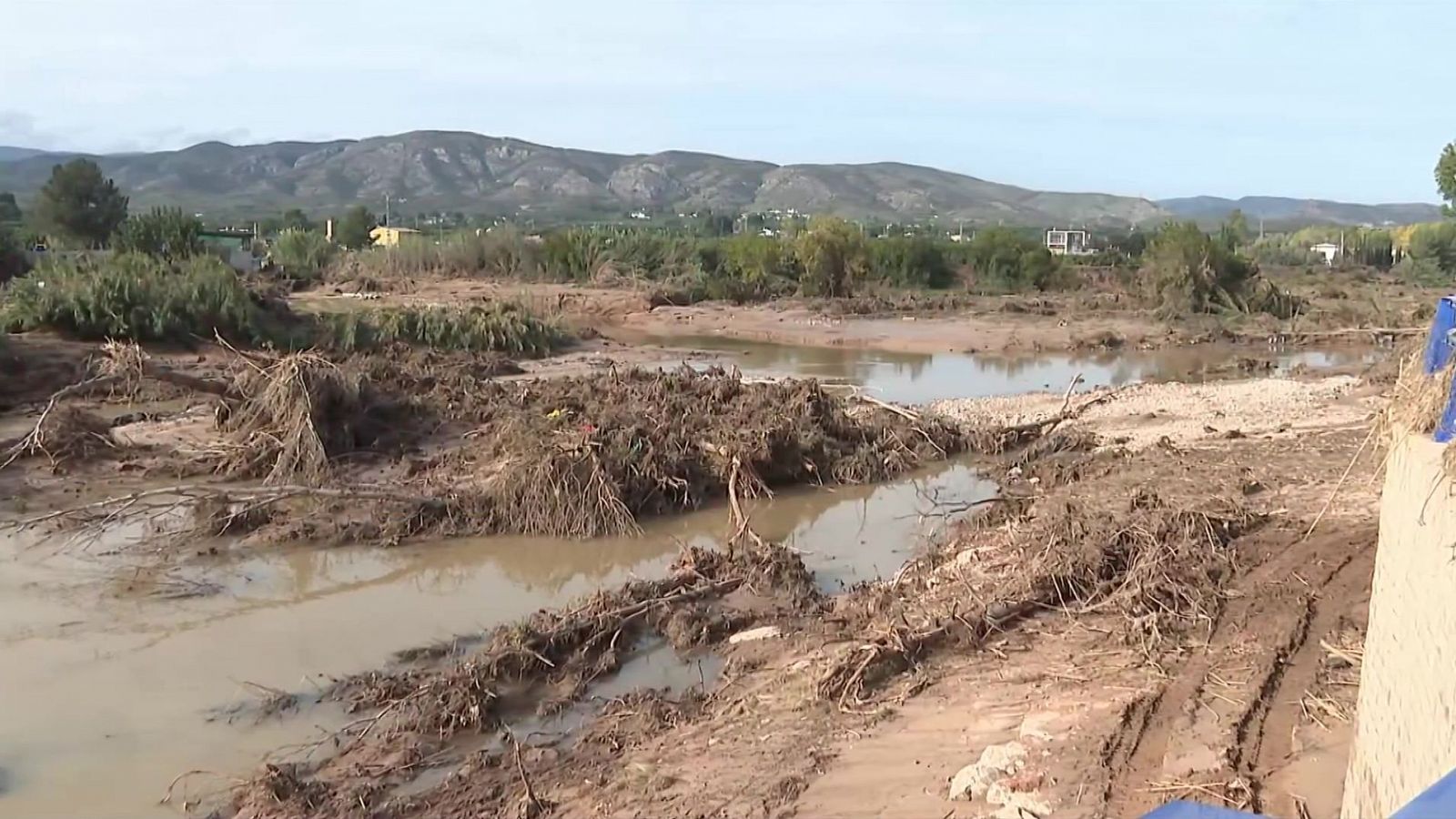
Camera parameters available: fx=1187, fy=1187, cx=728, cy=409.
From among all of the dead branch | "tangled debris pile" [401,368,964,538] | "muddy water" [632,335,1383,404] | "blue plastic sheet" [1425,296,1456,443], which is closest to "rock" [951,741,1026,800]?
"blue plastic sheet" [1425,296,1456,443]

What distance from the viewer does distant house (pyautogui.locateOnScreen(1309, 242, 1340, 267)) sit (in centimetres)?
6562

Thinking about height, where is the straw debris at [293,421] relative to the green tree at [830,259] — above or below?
below

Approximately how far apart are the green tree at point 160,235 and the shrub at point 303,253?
18.7 feet

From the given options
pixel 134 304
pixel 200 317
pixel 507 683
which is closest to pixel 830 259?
pixel 200 317

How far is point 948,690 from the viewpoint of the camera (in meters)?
6.74

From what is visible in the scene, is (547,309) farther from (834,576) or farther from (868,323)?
(834,576)

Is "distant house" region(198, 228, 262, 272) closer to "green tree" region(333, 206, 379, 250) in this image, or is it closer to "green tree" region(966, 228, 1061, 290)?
"green tree" region(333, 206, 379, 250)

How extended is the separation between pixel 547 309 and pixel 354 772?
92.1 ft

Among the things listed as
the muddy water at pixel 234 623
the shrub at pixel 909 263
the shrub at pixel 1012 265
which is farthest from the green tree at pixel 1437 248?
the muddy water at pixel 234 623

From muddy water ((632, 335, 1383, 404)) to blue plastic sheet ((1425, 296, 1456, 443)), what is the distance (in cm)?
1559

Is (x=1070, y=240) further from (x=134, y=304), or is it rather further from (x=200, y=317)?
(x=134, y=304)

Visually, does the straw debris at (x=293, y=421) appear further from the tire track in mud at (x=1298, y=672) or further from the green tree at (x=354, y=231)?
the green tree at (x=354, y=231)

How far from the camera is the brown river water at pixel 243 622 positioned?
6582 mm

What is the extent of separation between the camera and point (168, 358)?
20516 millimetres
